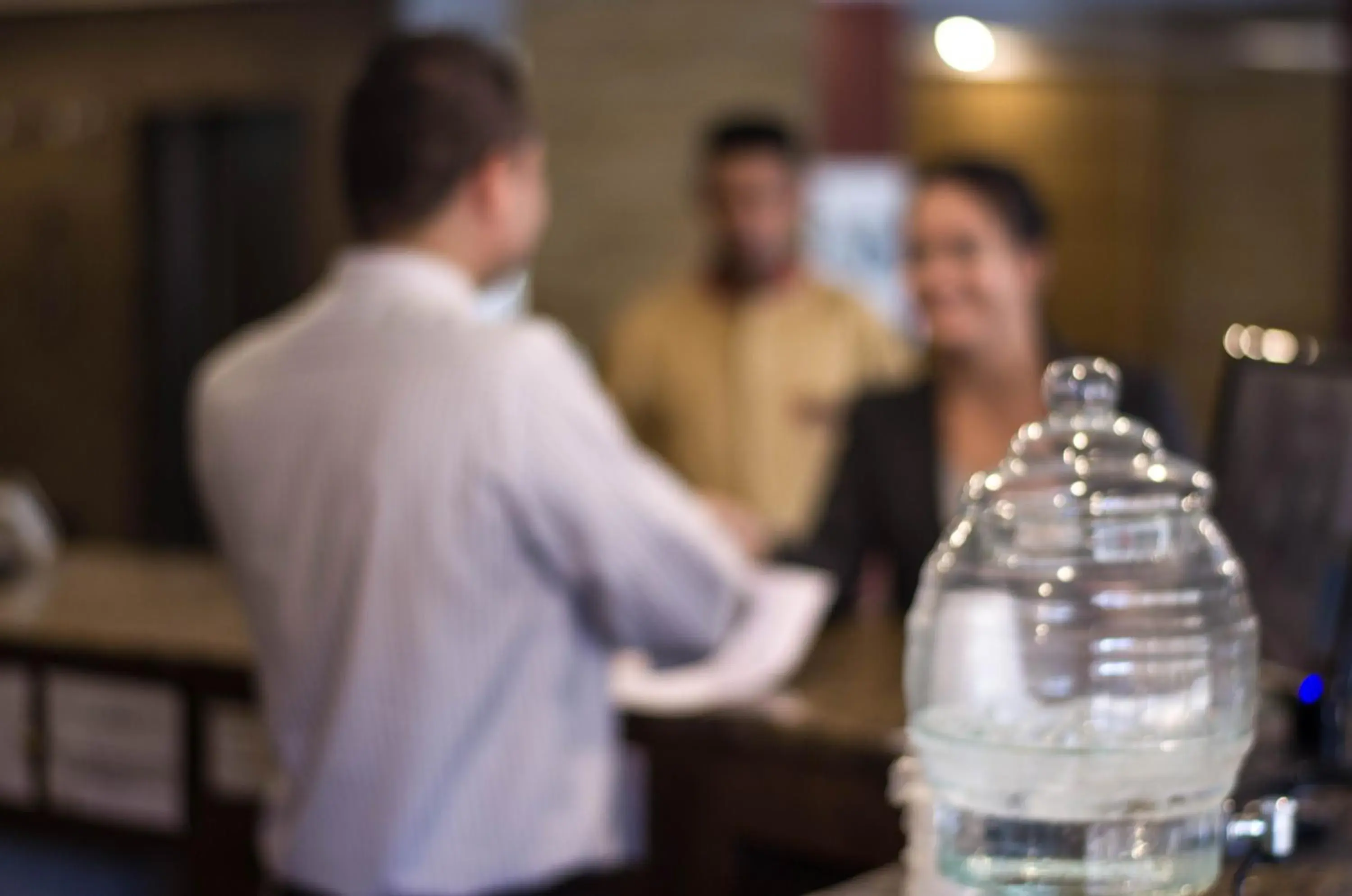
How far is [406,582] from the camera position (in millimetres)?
2137

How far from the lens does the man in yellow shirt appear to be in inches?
201

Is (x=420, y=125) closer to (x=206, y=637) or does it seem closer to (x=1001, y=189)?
(x=1001, y=189)

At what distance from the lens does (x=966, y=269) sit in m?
3.25

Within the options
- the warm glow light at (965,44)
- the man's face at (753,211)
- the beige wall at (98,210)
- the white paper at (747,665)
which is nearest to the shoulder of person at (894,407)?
the white paper at (747,665)

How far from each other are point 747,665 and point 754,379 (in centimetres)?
226

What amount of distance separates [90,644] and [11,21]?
7217 millimetres

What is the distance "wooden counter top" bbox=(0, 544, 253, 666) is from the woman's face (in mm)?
1275

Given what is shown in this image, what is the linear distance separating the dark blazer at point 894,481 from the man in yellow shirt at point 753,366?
4.88 feet

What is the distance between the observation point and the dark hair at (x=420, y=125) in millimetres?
2232

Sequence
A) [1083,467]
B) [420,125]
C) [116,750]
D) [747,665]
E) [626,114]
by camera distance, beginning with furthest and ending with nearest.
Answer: [626,114] → [116,750] → [747,665] → [420,125] → [1083,467]

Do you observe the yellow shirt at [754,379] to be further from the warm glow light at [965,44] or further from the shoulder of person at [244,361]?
the warm glow light at [965,44]

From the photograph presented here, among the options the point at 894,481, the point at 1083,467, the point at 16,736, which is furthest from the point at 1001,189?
the point at 16,736

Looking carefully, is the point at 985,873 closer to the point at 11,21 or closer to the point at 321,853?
the point at 321,853

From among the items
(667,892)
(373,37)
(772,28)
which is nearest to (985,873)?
(667,892)
